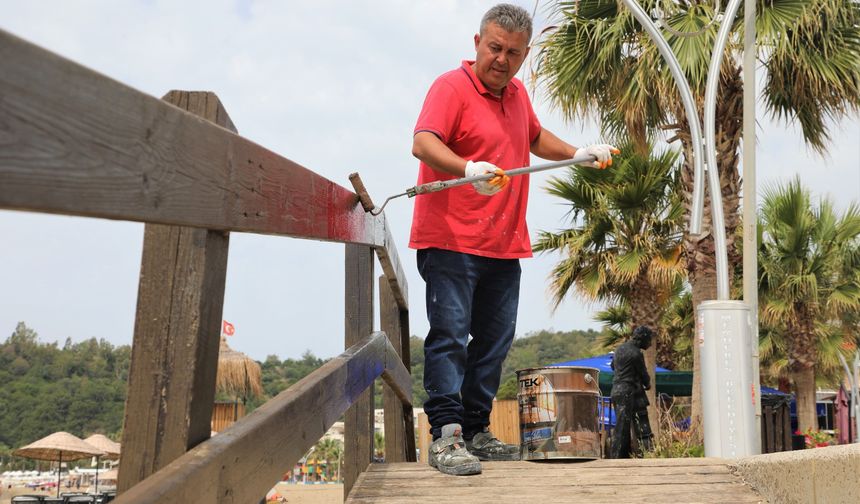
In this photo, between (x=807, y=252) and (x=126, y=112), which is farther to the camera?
(x=807, y=252)

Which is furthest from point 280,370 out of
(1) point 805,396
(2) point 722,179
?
(2) point 722,179

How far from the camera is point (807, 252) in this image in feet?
63.1

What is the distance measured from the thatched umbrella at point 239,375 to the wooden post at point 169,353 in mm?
23854

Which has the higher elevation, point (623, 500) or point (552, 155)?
point (552, 155)

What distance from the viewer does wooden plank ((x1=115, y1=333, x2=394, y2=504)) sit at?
4.31 feet

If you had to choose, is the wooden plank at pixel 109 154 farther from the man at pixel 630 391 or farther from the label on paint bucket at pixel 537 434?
the man at pixel 630 391

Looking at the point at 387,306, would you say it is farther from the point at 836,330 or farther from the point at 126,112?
the point at 836,330

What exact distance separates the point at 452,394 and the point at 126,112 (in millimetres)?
2564

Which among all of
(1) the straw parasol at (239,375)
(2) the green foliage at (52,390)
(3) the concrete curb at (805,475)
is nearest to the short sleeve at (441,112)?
(3) the concrete curb at (805,475)

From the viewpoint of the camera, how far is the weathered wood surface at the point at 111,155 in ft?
2.98

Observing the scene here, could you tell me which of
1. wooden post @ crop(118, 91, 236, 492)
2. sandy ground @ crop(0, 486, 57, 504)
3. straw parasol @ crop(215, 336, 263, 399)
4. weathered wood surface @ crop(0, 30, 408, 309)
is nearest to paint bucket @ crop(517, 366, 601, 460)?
weathered wood surface @ crop(0, 30, 408, 309)

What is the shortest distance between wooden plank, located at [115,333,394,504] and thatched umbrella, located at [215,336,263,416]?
2297cm

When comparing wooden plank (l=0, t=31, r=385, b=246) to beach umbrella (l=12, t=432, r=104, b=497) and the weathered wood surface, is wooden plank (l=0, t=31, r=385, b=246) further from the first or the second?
beach umbrella (l=12, t=432, r=104, b=497)

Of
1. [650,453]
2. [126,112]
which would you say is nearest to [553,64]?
[650,453]
